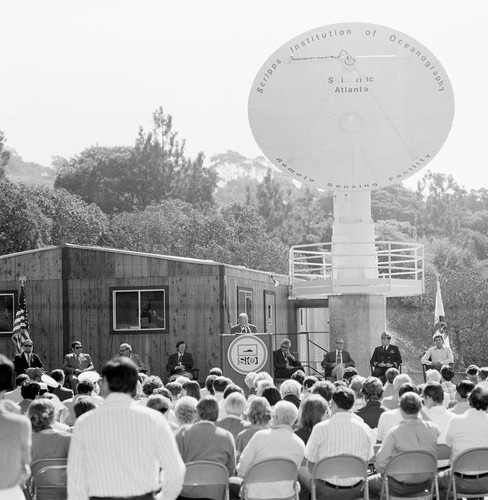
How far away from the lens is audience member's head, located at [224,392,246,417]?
10.9m

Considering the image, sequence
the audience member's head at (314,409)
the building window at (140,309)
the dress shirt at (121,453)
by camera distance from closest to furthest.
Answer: the dress shirt at (121,453), the audience member's head at (314,409), the building window at (140,309)

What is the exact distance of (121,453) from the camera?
6.41m

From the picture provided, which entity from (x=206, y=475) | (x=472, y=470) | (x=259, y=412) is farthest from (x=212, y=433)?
(x=472, y=470)

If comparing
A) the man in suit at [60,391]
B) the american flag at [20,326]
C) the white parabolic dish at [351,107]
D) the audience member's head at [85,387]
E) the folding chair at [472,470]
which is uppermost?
the white parabolic dish at [351,107]

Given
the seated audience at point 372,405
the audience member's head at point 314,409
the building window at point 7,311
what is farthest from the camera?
the building window at point 7,311

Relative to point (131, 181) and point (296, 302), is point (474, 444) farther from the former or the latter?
point (131, 181)

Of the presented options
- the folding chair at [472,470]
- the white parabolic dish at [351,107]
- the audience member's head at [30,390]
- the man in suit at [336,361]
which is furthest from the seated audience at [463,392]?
the white parabolic dish at [351,107]

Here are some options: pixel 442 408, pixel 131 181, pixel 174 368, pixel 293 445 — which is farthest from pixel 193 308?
pixel 131 181

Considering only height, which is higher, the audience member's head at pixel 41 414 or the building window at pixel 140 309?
the building window at pixel 140 309

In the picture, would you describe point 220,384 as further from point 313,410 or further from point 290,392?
point 313,410

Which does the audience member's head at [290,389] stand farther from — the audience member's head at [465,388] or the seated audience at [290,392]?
the audience member's head at [465,388]

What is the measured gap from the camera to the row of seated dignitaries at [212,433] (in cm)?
643

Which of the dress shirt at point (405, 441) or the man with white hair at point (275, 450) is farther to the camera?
the dress shirt at point (405, 441)

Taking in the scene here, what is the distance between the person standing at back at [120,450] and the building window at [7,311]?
1777cm
